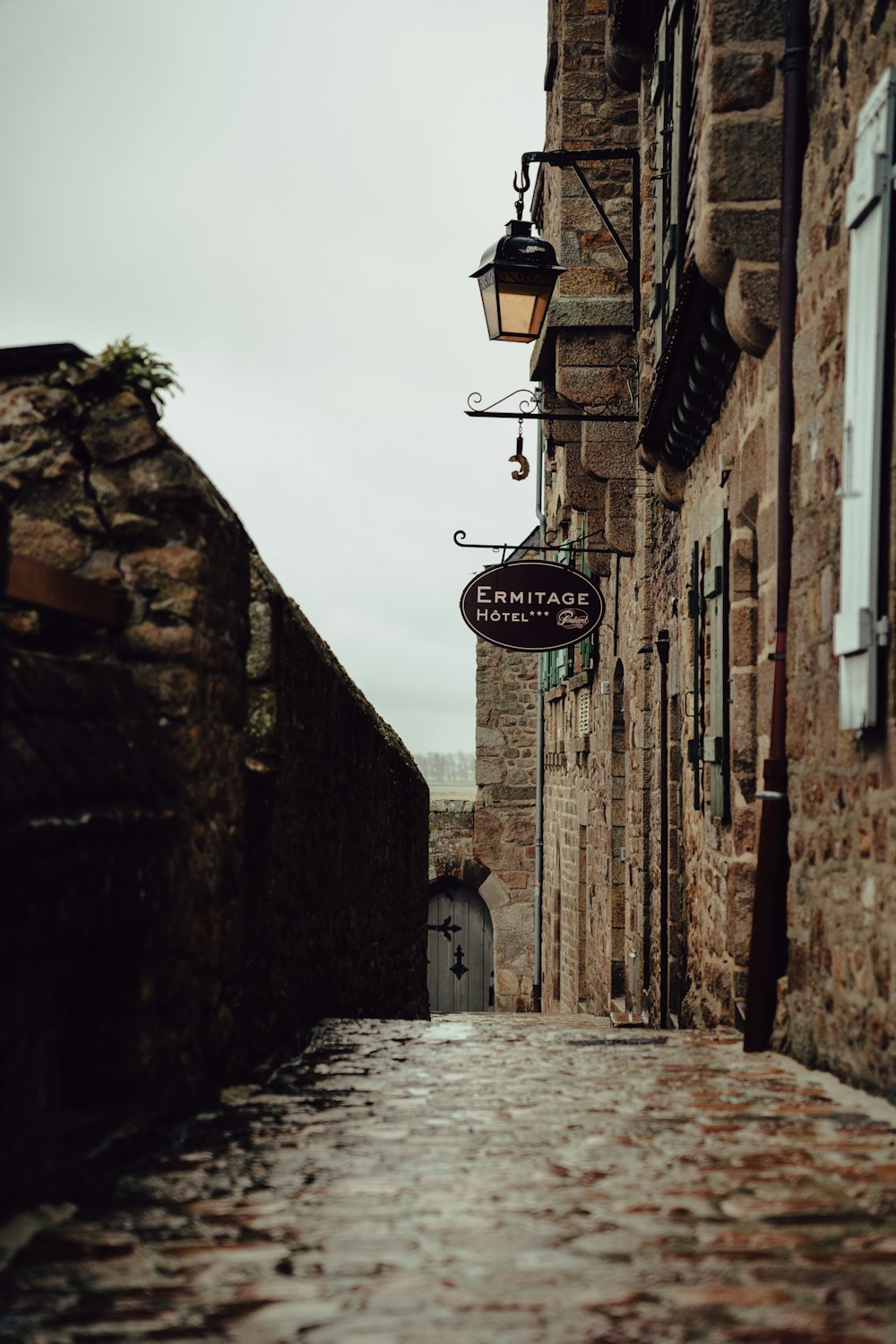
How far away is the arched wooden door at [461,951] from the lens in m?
19.2

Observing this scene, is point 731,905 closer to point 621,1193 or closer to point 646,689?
point 621,1193

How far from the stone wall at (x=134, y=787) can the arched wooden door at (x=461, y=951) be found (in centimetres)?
1465

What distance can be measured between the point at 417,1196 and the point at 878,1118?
1.27 m

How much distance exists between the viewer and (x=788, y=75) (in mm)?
4750

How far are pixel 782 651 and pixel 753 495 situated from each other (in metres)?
1.07

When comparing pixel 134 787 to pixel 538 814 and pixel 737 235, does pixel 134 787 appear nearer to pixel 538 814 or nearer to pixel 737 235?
pixel 737 235

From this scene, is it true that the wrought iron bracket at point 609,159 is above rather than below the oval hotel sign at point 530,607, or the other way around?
above

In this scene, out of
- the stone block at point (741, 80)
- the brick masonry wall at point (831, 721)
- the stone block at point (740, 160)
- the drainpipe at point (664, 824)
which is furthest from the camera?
the drainpipe at point (664, 824)

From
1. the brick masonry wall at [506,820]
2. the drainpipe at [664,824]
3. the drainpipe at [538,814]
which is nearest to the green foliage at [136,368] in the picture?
the drainpipe at [664,824]

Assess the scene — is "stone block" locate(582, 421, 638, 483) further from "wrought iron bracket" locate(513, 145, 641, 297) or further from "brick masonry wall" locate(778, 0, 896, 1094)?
"brick masonry wall" locate(778, 0, 896, 1094)

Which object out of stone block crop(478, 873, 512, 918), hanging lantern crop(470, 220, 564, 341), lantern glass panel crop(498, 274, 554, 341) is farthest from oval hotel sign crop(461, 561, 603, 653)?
stone block crop(478, 873, 512, 918)

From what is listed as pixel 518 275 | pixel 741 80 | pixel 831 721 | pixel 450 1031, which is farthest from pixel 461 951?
pixel 831 721

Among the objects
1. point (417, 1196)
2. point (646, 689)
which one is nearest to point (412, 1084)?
point (417, 1196)

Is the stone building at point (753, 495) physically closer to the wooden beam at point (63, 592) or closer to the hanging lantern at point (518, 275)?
the hanging lantern at point (518, 275)
